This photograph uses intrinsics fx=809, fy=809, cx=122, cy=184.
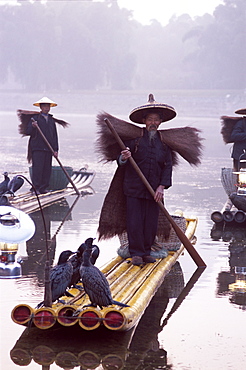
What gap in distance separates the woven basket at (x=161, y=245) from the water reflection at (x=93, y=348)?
5.39 feet

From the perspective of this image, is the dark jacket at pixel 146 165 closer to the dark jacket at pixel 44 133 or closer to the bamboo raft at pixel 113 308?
the bamboo raft at pixel 113 308

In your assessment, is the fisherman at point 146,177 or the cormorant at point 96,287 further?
the fisherman at point 146,177

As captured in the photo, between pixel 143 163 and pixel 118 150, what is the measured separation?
0.28 metres

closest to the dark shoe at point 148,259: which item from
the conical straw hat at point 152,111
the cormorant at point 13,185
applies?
the conical straw hat at point 152,111

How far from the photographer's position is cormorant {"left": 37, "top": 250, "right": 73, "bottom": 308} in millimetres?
5645

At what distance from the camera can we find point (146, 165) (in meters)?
7.28

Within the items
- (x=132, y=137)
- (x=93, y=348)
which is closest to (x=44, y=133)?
(x=132, y=137)

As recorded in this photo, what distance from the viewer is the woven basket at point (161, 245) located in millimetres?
7664

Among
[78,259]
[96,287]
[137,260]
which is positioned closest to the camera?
[96,287]

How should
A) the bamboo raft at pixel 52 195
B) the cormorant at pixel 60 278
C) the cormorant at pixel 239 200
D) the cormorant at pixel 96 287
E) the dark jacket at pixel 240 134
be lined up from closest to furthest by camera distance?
the cormorant at pixel 96 287
the cormorant at pixel 60 278
the cormorant at pixel 239 200
the bamboo raft at pixel 52 195
the dark jacket at pixel 240 134

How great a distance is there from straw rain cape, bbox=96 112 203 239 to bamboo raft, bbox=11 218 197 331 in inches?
18.2

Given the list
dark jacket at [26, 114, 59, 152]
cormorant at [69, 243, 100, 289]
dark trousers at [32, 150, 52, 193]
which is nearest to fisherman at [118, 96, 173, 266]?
cormorant at [69, 243, 100, 289]

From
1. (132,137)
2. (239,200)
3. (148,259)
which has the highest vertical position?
(132,137)

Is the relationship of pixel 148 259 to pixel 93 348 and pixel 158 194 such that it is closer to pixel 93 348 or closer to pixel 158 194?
pixel 158 194
